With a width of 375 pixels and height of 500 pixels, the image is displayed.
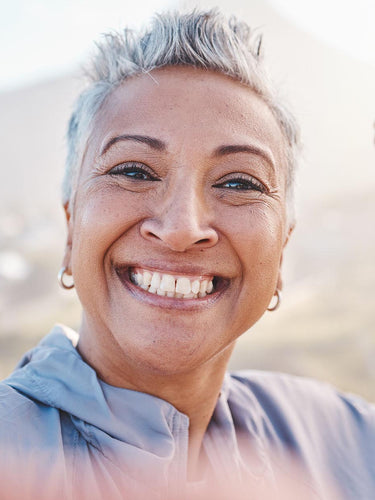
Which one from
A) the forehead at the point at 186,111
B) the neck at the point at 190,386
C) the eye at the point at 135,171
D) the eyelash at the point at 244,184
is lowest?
the neck at the point at 190,386

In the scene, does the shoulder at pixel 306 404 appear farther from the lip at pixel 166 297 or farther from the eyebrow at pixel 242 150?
the eyebrow at pixel 242 150

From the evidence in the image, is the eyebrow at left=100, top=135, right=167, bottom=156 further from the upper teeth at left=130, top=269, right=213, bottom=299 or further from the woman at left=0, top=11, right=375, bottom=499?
the upper teeth at left=130, top=269, right=213, bottom=299

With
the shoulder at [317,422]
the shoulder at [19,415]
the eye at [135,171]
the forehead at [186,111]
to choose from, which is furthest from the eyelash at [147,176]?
the shoulder at [317,422]

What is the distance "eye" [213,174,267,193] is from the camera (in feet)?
5.59

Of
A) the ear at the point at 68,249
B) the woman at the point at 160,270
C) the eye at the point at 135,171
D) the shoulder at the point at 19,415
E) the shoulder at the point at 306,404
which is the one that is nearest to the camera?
the shoulder at the point at 19,415

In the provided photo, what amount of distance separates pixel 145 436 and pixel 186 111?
1032mm

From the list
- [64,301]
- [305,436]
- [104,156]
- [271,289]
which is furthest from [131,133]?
[64,301]

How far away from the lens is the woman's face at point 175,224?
1.59m

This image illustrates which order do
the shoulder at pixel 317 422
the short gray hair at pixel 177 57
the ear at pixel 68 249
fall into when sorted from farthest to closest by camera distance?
the shoulder at pixel 317 422, the ear at pixel 68 249, the short gray hair at pixel 177 57

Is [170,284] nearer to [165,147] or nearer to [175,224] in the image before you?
[175,224]

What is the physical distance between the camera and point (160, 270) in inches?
62.7

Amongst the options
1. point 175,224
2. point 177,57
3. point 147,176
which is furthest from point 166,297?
point 177,57

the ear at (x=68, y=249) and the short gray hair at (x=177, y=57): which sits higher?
A: the short gray hair at (x=177, y=57)

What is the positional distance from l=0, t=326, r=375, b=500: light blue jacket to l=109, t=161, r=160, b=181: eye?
0.62m
